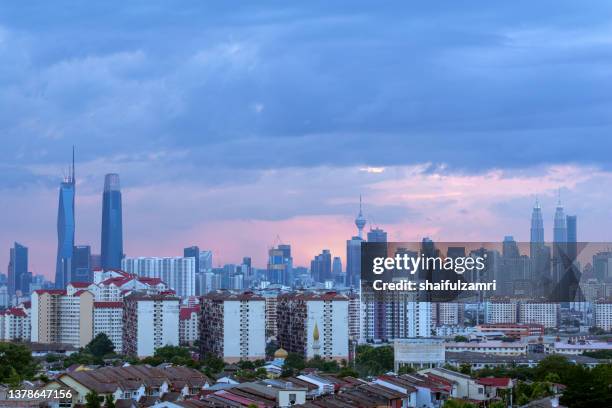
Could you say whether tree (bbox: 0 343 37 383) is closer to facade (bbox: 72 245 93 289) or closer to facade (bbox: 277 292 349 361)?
facade (bbox: 277 292 349 361)

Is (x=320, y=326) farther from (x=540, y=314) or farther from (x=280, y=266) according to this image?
(x=280, y=266)

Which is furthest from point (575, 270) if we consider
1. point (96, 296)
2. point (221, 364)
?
point (96, 296)

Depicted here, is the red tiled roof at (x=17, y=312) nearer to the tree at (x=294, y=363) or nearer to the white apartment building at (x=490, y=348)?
the white apartment building at (x=490, y=348)

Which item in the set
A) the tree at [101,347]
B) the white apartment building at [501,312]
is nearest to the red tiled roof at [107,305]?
the tree at [101,347]

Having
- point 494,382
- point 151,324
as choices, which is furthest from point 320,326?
point 494,382

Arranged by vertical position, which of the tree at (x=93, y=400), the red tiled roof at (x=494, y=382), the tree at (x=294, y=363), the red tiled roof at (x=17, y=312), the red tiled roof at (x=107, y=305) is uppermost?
the red tiled roof at (x=107, y=305)

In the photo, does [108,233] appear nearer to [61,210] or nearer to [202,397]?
[61,210]
